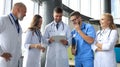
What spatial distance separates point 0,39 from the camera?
251cm

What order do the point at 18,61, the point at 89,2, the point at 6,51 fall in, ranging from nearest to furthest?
1. the point at 6,51
2. the point at 18,61
3. the point at 89,2

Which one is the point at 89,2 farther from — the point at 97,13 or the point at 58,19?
the point at 58,19

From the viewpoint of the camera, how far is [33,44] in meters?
3.16

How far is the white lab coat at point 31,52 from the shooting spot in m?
3.15

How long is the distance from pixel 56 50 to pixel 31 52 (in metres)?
0.41

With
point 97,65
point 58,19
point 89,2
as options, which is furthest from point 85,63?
point 89,2

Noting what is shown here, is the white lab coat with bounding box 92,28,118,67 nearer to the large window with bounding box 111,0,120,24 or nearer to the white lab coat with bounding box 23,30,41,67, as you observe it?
the white lab coat with bounding box 23,30,41,67

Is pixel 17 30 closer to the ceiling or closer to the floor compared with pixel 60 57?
closer to the ceiling

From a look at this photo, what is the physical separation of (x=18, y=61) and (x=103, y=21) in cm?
118

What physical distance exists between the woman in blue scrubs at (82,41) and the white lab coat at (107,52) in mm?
111

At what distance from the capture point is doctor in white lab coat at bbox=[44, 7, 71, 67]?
119 inches

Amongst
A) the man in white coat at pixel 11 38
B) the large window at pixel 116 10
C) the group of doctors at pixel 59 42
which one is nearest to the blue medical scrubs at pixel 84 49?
the group of doctors at pixel 59 42

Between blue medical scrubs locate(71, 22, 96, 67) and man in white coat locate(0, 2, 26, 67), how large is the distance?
0.78m

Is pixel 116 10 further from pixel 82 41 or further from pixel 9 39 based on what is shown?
pixel 9 39
